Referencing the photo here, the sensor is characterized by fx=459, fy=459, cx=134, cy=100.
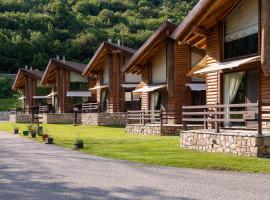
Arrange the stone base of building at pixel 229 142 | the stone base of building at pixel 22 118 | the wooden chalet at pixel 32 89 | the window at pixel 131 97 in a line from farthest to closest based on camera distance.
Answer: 1. the wooden chalet at pixel 32 89
2. the stone base of building at pixel 22 118
3. the window at pixel 131 97
4. the stone base of building at pixel 229 142

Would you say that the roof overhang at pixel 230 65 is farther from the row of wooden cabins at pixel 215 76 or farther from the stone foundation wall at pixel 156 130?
the stone foundation wall at pixel 156 130

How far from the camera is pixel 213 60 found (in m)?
16.9

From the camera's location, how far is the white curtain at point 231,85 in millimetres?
16047

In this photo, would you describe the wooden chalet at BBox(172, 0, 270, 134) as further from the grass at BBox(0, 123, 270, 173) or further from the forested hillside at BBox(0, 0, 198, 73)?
the forested hillside at BBox(0, 0, 198, 73)

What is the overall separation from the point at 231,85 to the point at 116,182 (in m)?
8.65

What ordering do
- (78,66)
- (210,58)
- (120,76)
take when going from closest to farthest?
(210,58)
(120,76)
(78,66)

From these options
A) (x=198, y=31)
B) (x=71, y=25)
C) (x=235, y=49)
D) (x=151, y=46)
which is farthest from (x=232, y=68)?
(x=71, y=25)

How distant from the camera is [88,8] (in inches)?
4341

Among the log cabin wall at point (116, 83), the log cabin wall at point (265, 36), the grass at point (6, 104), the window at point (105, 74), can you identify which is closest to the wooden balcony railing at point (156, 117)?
the log cabin wall at point (116, 83)

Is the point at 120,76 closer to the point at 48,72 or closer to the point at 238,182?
the point at 48,72

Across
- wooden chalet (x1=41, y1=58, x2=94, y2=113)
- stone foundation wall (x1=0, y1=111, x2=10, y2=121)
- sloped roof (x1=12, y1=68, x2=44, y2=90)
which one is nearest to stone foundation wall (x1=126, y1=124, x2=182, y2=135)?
wooden chalet (x1=41, y1=58, x2=94, y2=113)

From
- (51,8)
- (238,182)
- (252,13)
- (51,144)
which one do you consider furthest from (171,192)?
(51,8)

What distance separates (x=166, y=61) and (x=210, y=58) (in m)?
6.47

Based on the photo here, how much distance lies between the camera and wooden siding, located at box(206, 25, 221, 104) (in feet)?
55.1
